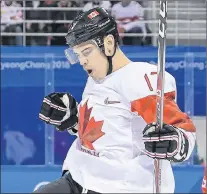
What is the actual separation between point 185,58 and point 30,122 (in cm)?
107

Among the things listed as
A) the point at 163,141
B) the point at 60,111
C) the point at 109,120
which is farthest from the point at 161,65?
the point at 60,111

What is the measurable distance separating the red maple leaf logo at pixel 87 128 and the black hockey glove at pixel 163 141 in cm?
30

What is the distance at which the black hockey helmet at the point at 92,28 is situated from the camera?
2.12m

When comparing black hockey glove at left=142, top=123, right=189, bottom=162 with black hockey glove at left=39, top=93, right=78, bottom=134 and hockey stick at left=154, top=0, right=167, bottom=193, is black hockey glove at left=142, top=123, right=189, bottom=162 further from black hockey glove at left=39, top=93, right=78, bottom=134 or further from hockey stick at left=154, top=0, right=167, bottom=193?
black hockey glove at left=39, top=93, right=78, bottom=134

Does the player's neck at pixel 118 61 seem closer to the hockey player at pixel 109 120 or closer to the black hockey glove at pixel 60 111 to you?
the hockey player at pixel 109 120

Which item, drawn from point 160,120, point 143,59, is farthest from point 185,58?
point 160,120

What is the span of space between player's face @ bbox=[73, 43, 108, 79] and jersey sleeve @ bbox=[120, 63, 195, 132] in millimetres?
101

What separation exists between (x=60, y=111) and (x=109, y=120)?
0.27m

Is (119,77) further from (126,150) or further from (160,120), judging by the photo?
(160,120)

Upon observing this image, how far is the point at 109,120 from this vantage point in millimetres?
2107

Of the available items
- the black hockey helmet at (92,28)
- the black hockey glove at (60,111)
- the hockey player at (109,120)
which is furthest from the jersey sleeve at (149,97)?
the black hockey glove at (60,111)

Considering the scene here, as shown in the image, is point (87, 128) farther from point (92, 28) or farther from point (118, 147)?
point (92, 28)

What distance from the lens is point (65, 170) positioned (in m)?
2.24

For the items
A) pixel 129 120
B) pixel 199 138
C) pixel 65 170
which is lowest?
pixel 199 138
